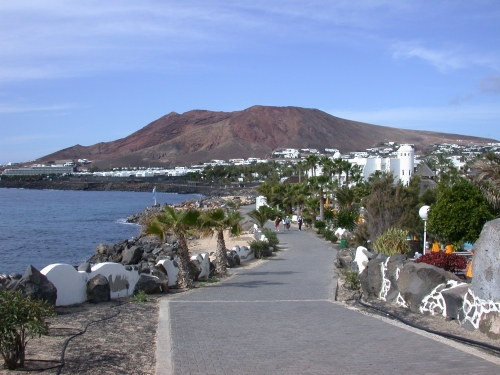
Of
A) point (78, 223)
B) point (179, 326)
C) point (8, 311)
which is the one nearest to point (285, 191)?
point (78, 223)

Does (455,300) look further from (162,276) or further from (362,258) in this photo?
(162,276)

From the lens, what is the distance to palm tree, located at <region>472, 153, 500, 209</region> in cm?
1520

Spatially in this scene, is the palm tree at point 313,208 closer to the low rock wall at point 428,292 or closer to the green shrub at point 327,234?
the green shrub at point 327,234

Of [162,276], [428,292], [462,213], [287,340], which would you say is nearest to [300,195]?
[462,213]

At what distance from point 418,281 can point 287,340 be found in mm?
3652

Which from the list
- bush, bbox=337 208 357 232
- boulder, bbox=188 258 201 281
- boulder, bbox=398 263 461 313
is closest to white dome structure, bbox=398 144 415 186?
bush, bbox=337 208 357 232

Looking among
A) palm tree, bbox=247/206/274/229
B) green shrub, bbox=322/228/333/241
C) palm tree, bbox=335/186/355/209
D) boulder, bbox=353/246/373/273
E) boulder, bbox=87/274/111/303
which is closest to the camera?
boulder, bbox=87/274/111/303

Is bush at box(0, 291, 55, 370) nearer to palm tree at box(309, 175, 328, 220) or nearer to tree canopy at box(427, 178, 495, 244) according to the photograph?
tree canopy at box(427, 178, 495, 244)

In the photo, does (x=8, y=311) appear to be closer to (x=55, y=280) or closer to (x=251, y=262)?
(x=55, y=280)

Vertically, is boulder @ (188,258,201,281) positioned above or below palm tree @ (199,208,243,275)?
below

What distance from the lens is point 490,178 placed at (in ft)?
50.7

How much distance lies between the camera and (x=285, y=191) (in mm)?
54625

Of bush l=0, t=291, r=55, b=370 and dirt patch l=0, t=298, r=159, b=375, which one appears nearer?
bush l=0, t=291, r=55, b=370

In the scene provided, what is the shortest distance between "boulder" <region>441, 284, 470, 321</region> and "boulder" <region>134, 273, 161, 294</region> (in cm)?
669
